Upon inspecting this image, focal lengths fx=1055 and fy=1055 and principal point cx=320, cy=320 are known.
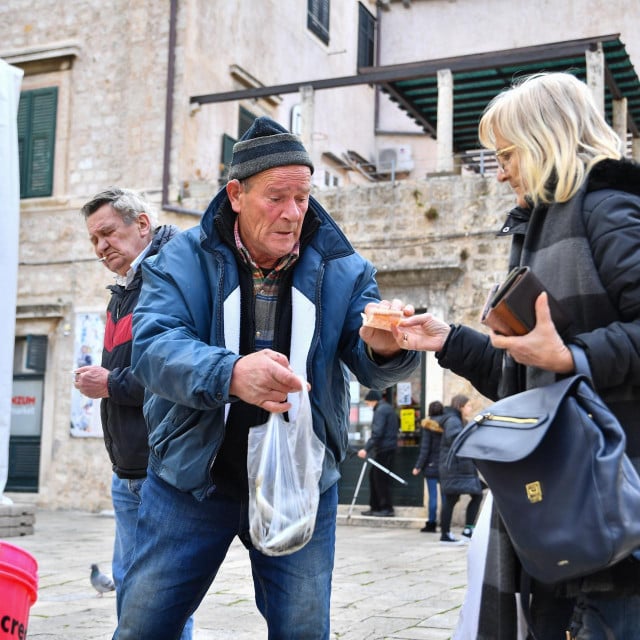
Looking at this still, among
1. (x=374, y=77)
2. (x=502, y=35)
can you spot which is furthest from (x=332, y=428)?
(x=502, y=35)

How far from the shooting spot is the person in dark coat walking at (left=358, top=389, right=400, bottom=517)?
1386 cm

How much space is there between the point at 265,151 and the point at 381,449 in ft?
36.9

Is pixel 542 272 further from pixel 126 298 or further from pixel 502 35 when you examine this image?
pixel 502 35

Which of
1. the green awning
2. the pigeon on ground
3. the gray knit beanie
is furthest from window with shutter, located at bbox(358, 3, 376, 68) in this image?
the gray knit beanie

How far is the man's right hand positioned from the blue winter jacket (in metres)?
0.07

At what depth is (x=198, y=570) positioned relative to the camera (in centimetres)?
291

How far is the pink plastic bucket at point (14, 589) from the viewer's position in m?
2.98

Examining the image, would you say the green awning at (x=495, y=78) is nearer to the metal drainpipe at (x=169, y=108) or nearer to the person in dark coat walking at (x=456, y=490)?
Answer: the metal drainpipe at (x=169, y=108)

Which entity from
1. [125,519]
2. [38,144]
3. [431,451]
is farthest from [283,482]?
[38,144]

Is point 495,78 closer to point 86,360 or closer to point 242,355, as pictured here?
point 86,360

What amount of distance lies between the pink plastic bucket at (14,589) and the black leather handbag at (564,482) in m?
1.47

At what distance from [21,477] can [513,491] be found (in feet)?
51.2

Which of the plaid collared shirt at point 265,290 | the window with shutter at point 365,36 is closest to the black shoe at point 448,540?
the plaid collared shirt at point 265,290

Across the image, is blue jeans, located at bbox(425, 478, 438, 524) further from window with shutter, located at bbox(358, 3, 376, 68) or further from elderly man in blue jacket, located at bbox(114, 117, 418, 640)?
window with shutter, located at bbox(358, 3, 376, 68)
